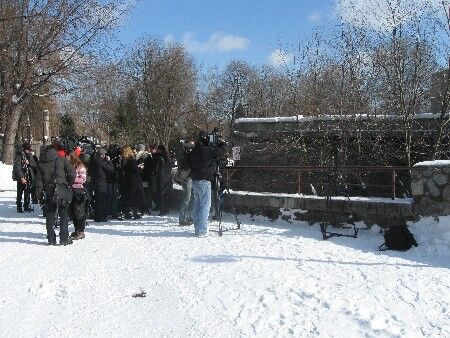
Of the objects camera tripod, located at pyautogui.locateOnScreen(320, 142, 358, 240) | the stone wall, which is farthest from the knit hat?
the stone wall

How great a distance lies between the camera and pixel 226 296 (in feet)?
16.1

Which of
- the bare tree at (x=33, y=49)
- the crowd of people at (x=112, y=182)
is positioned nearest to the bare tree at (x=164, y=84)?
the bare tree at (x=33, y=49)

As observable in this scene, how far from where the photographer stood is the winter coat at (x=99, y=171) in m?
9.41

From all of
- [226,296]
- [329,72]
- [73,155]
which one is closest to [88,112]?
[329,72]

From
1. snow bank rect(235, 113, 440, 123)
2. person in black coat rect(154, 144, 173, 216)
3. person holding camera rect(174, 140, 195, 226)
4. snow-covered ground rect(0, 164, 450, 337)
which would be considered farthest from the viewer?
snow bank rect(235, 113, 440, 123)

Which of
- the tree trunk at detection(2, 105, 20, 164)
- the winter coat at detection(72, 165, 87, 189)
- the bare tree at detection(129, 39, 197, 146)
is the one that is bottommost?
the winter coat at detection(72, 165, 87, 189)

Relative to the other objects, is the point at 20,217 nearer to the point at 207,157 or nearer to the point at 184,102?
the point at 207,157

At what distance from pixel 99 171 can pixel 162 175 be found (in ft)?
4.53

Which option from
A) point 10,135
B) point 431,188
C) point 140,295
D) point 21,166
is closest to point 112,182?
point 21,166

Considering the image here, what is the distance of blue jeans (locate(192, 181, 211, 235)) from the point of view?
7.72 metres

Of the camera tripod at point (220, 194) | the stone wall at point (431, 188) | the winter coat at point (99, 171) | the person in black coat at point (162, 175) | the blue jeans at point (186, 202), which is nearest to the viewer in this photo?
the stone wall at point (431, 188)

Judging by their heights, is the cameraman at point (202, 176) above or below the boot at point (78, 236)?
above

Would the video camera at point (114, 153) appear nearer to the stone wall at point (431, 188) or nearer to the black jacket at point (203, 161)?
the black jacket at point (203, 161)

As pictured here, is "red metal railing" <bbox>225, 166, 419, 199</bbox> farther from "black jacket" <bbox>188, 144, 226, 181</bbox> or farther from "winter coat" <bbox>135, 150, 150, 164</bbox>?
"winter coat" <bbox>135, 150, 150, 164</bbox>
